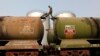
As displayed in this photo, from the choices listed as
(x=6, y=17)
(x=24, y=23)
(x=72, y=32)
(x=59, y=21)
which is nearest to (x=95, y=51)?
(x=72, y=32)

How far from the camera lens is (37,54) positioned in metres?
9.67

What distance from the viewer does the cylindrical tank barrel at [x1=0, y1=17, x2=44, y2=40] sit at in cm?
1039

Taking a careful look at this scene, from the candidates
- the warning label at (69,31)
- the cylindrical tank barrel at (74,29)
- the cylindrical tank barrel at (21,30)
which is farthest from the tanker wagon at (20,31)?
the warning label at (69,31)

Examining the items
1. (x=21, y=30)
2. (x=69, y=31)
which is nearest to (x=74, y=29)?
(x=69, y=31)

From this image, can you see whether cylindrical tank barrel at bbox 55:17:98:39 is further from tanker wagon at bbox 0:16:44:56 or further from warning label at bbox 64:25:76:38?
tanker wagon at bbox 0:16:44:56

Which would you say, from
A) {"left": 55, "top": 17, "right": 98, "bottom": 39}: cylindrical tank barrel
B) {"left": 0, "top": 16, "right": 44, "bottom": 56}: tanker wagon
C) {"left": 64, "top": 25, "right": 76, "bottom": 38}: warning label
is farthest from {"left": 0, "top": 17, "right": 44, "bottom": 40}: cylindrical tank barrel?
{"left": 64, "top": 25, "right": 76, "bottom": 38}: warning label

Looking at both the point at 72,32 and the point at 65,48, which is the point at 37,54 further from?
the point at 72,32

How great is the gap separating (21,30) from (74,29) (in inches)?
77.5

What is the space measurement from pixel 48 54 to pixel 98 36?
2.00 meters

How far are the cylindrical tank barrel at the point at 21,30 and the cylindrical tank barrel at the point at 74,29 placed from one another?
74cm

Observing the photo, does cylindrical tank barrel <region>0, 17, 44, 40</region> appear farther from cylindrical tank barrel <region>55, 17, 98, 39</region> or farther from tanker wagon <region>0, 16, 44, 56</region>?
cylindrical tank barrel <region>55, 17, 98, 39</region>

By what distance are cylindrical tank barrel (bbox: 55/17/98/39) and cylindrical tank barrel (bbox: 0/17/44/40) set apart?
742mm

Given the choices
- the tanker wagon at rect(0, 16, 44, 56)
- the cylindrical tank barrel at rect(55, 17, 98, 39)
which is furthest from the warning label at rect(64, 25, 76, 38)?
the tanker wagon at rect(0, 16, 44, 56)

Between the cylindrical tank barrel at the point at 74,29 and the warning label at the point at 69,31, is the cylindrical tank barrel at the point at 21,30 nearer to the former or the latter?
the cylindrical tank barrel at the point at 74,29
